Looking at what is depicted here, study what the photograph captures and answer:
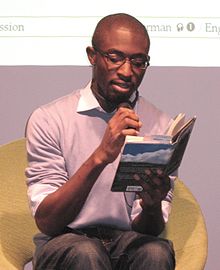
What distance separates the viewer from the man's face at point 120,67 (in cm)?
198

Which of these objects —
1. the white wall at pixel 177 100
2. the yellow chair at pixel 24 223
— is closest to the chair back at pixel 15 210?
the yellow chair at pixel 24 223

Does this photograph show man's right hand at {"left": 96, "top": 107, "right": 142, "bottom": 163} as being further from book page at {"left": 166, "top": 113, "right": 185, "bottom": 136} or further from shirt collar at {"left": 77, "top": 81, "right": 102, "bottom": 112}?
shirt collar at {"left": 77, "top": 81, "right": 102, "bottom": 112}

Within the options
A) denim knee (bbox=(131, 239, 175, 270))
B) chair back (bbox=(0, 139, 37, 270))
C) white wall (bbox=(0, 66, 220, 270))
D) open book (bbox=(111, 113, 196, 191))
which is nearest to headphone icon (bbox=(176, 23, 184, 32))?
white wall (bbox=(0, 66, 220, 270))

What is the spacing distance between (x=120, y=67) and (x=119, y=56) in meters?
0.03

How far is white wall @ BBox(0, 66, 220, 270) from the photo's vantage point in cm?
270

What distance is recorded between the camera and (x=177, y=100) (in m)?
2.73

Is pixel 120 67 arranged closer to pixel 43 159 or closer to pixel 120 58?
pixel 120 58

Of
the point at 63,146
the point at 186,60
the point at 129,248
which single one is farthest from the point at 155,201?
the point at 186,60

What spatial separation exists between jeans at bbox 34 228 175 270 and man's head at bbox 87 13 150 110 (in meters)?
0.37

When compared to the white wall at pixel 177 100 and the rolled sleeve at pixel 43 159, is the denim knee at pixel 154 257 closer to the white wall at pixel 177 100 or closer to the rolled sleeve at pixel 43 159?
the rolled sleeve at pixel 43 159

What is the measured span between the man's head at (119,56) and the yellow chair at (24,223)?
482 millimetres

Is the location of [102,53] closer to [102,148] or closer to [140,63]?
[140,63]

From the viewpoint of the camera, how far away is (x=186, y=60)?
2.66 metres

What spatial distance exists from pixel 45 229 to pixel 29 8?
94cm
